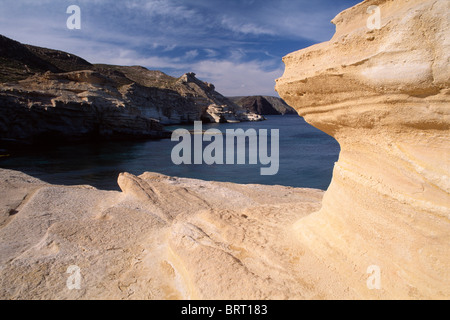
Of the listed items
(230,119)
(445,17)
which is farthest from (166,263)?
(230,119)

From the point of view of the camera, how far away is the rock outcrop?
1.90 m

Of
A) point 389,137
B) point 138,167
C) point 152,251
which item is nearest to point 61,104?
point 138,167

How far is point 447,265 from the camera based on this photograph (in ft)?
6.19

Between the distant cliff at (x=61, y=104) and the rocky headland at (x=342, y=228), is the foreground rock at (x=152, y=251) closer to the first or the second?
the rocky headland at (x=342, y=228)

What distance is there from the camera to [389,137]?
229cm

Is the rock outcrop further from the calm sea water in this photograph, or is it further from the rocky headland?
the calm sea water

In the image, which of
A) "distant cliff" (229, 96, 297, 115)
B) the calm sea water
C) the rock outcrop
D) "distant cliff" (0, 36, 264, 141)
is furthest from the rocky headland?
"distant cliff" (229, 96, 297, 115)

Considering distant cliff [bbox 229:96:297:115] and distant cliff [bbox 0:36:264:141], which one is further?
distant cliff [bbox 229:96:297:115]

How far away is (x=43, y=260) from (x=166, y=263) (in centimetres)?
131

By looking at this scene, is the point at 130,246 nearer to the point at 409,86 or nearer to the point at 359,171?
the point at 359,171

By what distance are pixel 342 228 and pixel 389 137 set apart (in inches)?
35.1

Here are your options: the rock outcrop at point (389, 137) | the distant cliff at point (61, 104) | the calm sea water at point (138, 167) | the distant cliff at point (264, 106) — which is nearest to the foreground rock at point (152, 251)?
the rock outcrop at point (389, 137)

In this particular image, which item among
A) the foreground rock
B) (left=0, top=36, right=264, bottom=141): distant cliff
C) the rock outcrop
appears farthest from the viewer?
(left=0, top=36, right=264, bottom=141): distant cliff

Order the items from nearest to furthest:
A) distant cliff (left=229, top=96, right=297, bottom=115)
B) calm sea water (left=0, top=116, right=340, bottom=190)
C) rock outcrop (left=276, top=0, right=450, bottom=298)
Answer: rock outcrop (left=276, top=0, right=450, bottom=298)
calm sea water (left=0, top=116, right=340, bottom=190)
distant cliff (left=229, top=96, right=297, bottom=115)
